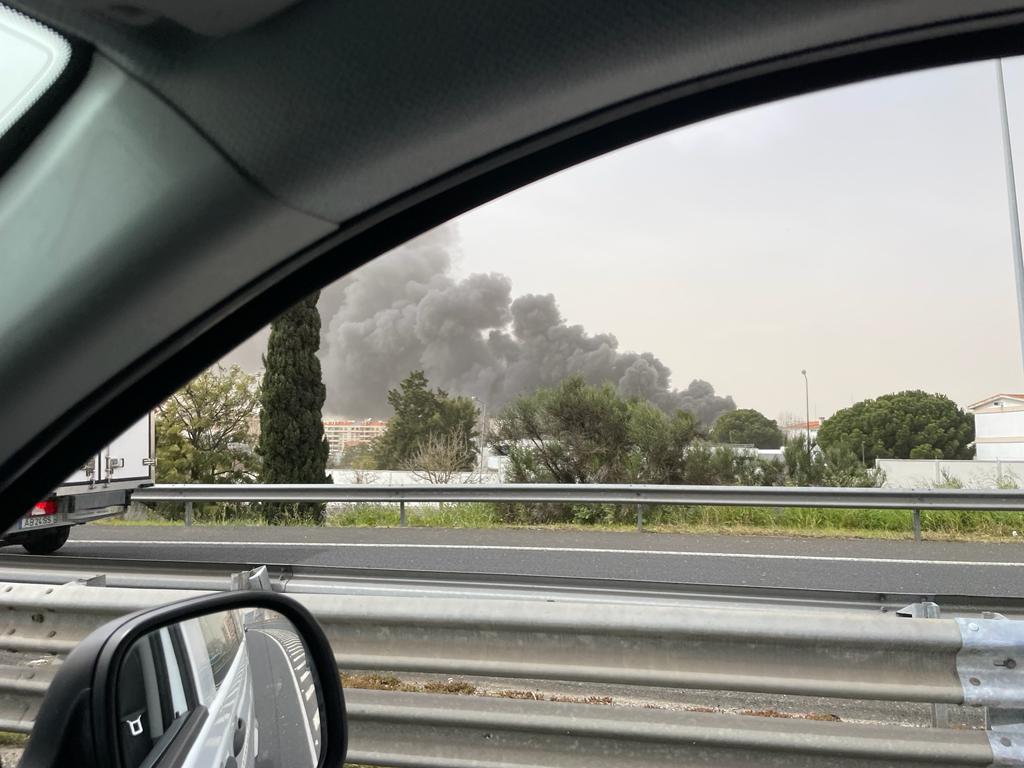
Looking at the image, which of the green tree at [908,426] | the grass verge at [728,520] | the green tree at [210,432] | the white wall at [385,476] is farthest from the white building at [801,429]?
the green tree at [210,432]

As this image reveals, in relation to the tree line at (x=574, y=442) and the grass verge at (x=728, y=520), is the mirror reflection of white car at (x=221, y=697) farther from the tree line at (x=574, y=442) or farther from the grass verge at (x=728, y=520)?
the tree line at (x=574, y=442)

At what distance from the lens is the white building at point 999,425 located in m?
21.8

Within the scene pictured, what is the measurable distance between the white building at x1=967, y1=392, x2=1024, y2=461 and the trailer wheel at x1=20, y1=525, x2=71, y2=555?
2030cm

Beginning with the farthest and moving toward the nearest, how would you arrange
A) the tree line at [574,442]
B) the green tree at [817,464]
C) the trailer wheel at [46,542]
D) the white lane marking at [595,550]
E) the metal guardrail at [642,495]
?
the tree line at [574,442], the green tree at [817,464], the metal guardrail at [642,495], the trailer wheel at [46,542], the white lane marking at [595,550]

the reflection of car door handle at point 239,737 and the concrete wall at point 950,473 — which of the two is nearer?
the reflection of car door handle at point 239,737

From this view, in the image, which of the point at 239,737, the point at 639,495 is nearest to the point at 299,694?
the point at 239,737

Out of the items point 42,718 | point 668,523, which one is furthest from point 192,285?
point 668,523

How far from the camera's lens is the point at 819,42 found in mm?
924

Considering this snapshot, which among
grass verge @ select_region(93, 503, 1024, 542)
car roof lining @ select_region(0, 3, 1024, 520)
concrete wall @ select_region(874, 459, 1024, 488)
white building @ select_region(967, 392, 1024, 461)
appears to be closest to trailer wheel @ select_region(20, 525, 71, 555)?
grass verge @ select_region(93, 503, 1024, 542)

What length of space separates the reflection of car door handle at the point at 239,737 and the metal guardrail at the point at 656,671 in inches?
48.6

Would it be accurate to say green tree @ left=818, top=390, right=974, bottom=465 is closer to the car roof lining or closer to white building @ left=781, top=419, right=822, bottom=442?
white building @ left=781, top=419, right=822, bottom=442

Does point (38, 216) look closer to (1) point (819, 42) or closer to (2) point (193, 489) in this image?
(1) point (819, 42)

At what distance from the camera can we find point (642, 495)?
1130 centimetres

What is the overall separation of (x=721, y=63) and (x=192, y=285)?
660 mm
